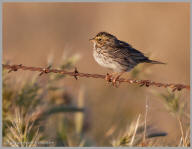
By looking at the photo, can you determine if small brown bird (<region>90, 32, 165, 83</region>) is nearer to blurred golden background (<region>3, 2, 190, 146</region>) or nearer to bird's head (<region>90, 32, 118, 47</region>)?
bird's head (<region>90, 32, 118, 47</region>)

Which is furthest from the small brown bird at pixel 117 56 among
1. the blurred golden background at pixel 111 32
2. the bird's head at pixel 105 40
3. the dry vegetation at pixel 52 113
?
the dry vegetation at pixel 52 113

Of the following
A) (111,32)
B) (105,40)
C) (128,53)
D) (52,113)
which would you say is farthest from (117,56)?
(111,32)

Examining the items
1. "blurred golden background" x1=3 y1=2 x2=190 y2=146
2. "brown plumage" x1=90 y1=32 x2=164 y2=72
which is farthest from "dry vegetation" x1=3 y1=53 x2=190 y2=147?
"brown plumage" x1=90 y1=32 x2=164 y2=72

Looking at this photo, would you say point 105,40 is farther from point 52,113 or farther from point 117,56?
point 52,113

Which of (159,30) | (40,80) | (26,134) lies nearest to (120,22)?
(159,30)

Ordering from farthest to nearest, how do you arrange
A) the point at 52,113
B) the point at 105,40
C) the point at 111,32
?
the point at 111,32 < the point at 105,40 < the point at 52,113

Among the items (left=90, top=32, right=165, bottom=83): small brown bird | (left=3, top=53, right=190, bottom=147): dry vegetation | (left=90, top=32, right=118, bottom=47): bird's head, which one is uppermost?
(left=90, top=32, right=118, bottom=47): bird's head

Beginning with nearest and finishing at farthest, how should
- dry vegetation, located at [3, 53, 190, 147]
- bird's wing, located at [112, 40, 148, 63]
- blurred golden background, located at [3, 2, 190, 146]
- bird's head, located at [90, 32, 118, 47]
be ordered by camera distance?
dry vegetation, located at [3, 53, 190, 147] < bird's wing, located at [112, 40, 148, 63] < bird's head, located at [90, 32, 118, 47] < blurred golden background, located at [3, 2, 190, 146]
